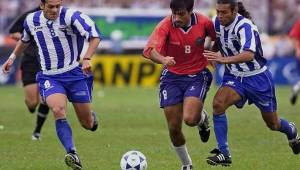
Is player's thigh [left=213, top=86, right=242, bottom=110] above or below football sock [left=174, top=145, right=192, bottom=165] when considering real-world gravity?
above

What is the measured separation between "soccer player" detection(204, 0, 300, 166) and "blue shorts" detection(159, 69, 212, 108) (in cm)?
41

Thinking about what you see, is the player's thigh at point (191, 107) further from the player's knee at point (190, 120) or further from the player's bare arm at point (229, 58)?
the player's bare arm at point (229, 58)

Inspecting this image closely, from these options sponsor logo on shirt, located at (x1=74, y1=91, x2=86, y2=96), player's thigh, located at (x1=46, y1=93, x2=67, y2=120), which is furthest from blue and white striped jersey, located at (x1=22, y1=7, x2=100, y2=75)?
player's thigh, located at (x1=46, y1=93, x2=67, y2=120)

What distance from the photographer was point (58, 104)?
464 inches

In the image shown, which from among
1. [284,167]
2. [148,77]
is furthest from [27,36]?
[148,77]

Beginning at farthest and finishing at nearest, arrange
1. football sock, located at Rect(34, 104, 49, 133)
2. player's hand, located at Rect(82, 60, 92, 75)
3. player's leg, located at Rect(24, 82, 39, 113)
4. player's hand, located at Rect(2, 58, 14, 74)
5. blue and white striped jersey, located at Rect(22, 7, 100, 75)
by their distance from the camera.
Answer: player's leg, located at Rect(24, 82, 39, 113) < football sock, located at Rect(34, 104, 49, 133) < player's hand, located at Rect(2, 58, 14, 74) < blue and white striped jersey, located at Rect(22, 7, 100, 75) < player's hand, located at Rect(82, 60, 92, 75)

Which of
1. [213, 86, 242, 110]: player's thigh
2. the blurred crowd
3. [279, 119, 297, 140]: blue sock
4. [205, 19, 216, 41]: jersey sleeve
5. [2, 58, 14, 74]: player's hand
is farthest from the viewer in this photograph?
the blurred crowd

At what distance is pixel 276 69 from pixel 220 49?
21.8 m

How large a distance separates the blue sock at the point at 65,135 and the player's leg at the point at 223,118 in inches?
78.2

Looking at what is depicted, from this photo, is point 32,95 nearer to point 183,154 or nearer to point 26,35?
point 26,35

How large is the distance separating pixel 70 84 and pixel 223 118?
2180 millimetres

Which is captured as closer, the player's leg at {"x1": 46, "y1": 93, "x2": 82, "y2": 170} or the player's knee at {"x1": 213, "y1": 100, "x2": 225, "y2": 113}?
the player's leg at {"x1": 46, "y1": 93, "x2": 82, "y2": 170}

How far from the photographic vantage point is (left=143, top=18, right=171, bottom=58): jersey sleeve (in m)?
11.5

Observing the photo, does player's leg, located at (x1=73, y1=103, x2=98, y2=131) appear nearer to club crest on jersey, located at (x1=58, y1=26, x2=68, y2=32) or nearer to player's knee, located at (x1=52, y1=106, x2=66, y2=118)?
player's knee, located at (x1=52, y1=106, x2=66, y2=118)
